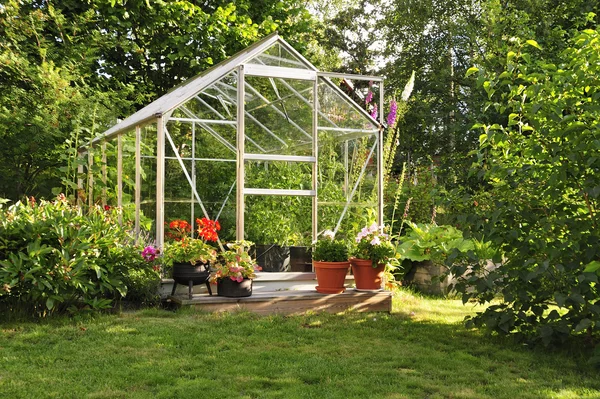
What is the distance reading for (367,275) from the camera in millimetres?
6457

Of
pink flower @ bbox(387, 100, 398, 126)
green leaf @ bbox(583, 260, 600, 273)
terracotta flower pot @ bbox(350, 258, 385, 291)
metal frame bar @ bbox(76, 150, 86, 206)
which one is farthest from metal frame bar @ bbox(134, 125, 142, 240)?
green leaf @ bbox(583, 260, 600, 273)

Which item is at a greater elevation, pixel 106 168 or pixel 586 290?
pixel 106 168

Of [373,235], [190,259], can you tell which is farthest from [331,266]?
[190,259]

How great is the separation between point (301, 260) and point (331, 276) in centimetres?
91

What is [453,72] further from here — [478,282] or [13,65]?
[478,282]

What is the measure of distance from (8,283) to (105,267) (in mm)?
848

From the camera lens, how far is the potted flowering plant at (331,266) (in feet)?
20.9

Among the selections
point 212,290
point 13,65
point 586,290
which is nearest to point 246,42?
point 13,65

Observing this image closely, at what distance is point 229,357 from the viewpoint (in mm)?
4402

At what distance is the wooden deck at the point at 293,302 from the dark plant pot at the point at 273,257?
76cm

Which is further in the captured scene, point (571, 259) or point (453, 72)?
point (453, 72)

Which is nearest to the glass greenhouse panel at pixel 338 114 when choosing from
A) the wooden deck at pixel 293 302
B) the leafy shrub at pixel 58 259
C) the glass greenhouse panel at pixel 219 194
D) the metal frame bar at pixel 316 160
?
the metal frame bar at pixel 316 160

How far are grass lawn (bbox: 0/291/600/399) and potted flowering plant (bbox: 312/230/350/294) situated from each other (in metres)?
0.61

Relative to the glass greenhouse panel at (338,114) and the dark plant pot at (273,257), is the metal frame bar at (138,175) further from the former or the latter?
the glass greenhouse panel at (338,114)
